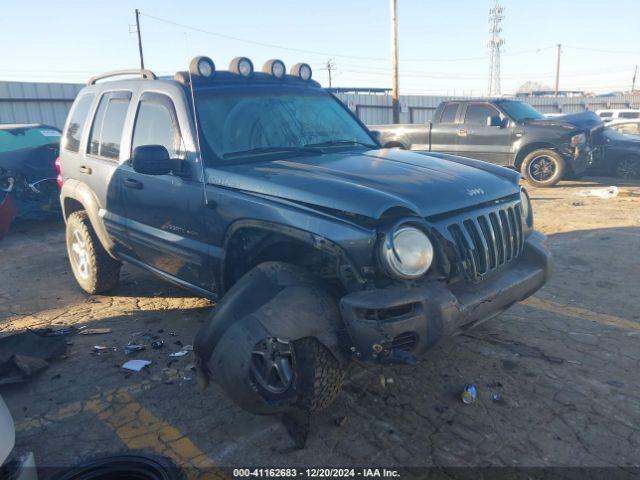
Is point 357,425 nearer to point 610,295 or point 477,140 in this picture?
point 610,295

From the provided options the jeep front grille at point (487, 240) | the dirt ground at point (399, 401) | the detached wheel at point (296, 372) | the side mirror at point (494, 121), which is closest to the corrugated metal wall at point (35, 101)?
the dirt ground at point (399, 401)

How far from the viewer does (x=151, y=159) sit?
3.11 metres

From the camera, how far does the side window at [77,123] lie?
184 inches

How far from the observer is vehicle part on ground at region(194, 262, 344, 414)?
2498mm

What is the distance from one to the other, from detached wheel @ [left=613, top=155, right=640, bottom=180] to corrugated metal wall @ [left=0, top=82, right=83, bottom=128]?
17.5 meters

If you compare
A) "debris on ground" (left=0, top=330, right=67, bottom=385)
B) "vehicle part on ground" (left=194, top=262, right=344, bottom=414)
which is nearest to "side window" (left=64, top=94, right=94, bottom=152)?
"debris on ground" (left=0, top=330, right=67, bottom=385)

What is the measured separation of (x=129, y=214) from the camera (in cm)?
397

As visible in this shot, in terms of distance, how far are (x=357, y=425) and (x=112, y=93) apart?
342 centimetres

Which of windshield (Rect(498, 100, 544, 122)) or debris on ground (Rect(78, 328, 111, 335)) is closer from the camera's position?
debris on ground (Rect(78, 328, 111, 335))

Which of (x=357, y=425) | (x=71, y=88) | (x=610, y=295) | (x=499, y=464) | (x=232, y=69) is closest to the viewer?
(x=499, y=464)

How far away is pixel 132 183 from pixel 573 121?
9602 millimetres

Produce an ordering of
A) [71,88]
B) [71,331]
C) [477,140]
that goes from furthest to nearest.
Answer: [71,88], [477,140], [71,331]

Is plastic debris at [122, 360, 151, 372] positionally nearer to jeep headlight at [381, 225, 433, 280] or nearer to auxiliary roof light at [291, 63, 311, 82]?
jeep headlight at [381, 225, 433, 280]

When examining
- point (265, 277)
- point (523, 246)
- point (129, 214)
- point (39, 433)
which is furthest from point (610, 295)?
point (39, 433)
